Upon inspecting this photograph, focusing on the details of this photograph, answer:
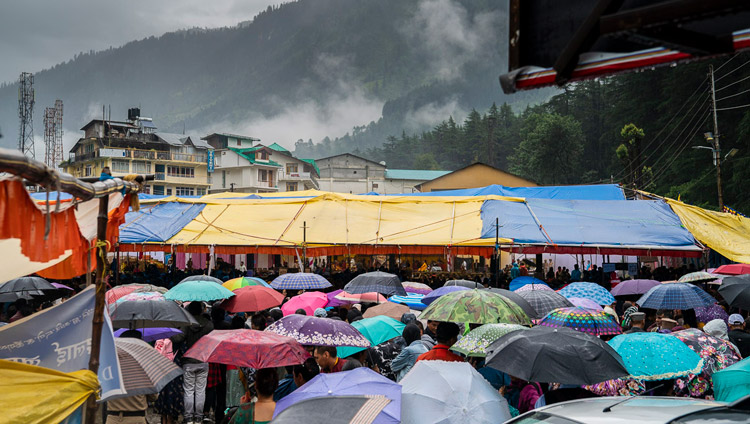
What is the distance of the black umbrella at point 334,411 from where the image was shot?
11.8 ft

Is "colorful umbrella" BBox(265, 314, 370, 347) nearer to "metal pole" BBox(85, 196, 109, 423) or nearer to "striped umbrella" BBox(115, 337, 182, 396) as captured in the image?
"striped umbrella" BBox(115, 337, 182, 396)

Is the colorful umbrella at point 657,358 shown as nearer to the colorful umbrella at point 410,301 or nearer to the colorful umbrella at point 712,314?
the colorful umbrella at point 712,314

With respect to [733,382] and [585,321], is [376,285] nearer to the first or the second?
[585,321]

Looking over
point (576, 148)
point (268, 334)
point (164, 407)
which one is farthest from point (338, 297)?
point (576, 148)

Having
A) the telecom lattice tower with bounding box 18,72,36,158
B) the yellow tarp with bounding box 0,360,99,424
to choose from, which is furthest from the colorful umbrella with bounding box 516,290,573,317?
the telecom lattice tower with bounding box 18,72,36,158

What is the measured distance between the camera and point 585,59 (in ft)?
9.43

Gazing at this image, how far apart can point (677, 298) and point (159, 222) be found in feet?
55.9

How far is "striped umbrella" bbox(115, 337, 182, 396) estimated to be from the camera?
15.6 feet

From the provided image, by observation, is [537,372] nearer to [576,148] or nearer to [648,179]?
[648,179]

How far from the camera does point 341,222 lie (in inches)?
789

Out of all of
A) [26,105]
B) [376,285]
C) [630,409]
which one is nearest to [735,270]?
[376,285]

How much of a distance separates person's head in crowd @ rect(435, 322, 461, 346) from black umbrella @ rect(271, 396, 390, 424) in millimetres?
2294

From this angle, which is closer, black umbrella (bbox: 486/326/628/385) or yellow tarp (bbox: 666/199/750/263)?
black umbrella (bbox: 486/326/628/385)

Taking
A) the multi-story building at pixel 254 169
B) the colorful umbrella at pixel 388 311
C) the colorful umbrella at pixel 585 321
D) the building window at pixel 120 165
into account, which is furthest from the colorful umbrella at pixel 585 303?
the multi-story building at pixel 254 169
